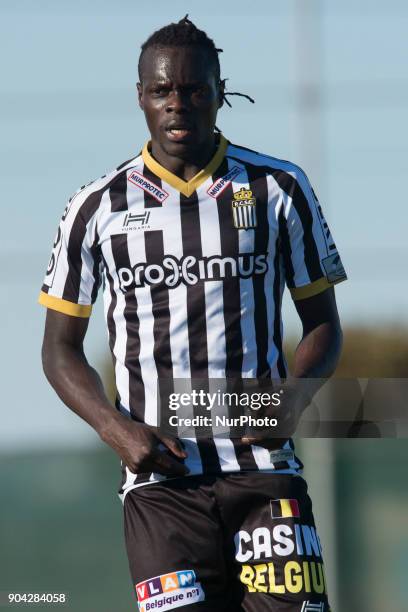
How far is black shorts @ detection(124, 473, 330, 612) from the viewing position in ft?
11.2

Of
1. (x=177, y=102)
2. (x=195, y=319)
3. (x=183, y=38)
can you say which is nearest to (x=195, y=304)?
(x=195, y=319)

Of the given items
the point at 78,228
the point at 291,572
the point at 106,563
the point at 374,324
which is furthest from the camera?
the point at 374,324

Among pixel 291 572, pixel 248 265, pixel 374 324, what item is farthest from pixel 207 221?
pixel 374 324

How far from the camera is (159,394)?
3549 mm

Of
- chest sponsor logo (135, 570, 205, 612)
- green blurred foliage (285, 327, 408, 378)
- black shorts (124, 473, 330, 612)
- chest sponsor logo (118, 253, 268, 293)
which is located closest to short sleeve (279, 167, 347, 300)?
chest sponsor logo (118, 253, 268, 293)

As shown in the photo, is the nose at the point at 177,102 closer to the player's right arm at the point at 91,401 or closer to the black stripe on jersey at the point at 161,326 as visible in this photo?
the black stripe on jersey at the point at 161,326

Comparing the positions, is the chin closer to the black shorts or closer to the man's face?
the man's face

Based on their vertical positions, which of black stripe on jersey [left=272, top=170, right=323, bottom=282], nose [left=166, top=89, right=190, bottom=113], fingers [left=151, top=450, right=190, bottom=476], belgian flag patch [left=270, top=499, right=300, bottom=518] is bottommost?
belgian flag patch [left=270, top=499, right=300, bottom=518]

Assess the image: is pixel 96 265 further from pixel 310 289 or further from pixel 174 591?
pixel 174 591

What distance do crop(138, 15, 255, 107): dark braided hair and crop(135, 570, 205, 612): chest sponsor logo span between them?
1.39 metres

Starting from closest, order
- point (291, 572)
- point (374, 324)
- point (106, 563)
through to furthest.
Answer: point (291, 572)
point (106, 563)
point (374, 324)

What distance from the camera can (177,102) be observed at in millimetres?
3584

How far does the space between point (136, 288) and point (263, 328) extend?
0.37 m

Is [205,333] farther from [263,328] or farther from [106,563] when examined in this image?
[106,563]
